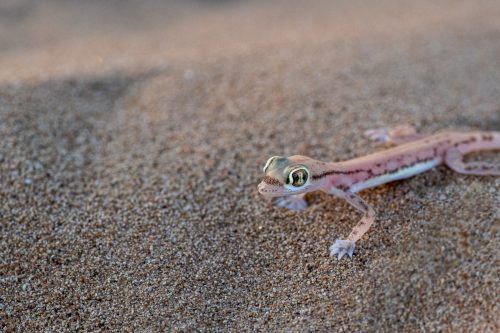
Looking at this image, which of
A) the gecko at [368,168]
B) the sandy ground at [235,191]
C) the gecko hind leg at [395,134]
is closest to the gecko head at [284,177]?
the gecko at [368,168]

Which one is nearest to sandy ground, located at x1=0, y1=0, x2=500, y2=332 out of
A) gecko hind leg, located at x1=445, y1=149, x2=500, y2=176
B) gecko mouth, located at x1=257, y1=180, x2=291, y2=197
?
gecko hind leg, located at x1=445, y1=149, x2=500, y2=176

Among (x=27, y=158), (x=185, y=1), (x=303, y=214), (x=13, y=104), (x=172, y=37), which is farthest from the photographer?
(x=185, y=1)

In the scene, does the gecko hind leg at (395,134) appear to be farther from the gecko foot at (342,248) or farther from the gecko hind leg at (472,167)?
the gecko foot at (342,248)

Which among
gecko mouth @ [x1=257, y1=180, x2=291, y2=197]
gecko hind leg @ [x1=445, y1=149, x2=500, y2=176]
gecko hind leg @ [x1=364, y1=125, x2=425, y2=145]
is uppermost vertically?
gecko mouth @ [x1=257, y1=180, x2=291, y2=197]

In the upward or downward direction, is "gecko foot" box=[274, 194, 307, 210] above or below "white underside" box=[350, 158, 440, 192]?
below

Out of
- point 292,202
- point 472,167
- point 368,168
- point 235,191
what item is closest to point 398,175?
point 368,168

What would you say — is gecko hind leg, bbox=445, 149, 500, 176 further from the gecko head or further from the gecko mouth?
the gecko mouth

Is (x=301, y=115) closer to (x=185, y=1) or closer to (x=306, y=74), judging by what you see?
(x=306, y=74)

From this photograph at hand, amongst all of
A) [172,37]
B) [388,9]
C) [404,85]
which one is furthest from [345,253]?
[388,9]
